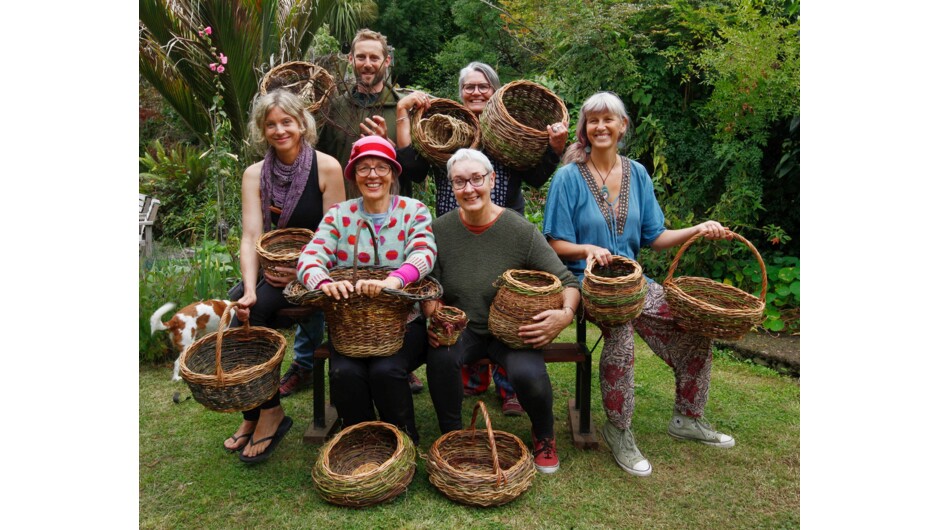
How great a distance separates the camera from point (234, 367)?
123 inches

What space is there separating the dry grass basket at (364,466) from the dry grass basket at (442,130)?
1.53 metres

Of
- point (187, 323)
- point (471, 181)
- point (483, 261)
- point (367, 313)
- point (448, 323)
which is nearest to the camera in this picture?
point (367, 313)

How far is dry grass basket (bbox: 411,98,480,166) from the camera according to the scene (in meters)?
3.38

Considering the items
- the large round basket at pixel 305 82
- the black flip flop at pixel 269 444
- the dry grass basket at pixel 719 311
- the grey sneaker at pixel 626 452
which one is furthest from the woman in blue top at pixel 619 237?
the black flip flop at pixel 269 444

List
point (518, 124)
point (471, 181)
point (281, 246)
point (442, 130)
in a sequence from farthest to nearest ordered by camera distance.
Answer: point (442, 130) → point (281, 246) → point (518, 124) → point (471, 181)

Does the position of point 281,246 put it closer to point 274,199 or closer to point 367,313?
point 274,199

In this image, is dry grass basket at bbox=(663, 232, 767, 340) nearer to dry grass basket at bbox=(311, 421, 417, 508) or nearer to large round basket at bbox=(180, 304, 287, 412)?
dry grass basket at bbox=(311, 421, 417, 508)

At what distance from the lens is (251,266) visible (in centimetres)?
330

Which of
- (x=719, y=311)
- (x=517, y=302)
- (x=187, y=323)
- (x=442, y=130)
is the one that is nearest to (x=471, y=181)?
(x=517, y=302)

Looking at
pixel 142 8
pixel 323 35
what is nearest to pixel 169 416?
pixel 142 8

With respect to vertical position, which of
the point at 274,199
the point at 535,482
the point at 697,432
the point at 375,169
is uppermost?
the point at 375,169

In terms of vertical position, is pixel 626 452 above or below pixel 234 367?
below

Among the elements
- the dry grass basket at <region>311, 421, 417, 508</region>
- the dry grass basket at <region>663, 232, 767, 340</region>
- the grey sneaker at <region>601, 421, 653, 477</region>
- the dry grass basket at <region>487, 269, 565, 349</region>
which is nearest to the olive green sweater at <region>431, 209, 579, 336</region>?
the dry grass basket at <region>487, 269, 565, 349</region>

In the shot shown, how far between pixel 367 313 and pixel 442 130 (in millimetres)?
1386
